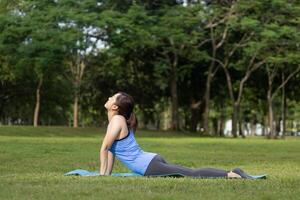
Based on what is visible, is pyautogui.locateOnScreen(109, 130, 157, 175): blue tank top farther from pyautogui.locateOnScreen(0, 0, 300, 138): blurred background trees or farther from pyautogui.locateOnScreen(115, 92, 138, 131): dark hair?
pyautogui.locateOnScreen(0, 0, 300, 138): blurred background trees

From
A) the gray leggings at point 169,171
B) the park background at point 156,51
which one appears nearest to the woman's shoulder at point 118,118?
the gray leggings at point 169,171

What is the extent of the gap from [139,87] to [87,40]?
536 inches

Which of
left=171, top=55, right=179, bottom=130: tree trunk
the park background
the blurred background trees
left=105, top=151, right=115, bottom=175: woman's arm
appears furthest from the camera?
left=171, top=55, right=179, bottom=130: tree trunk

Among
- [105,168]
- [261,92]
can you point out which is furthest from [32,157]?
[261,92]

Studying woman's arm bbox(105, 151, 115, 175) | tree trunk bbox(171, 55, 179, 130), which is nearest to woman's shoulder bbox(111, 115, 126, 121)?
woman's arm bbox(105, 151, 115, 175)

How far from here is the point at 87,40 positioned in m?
37.7

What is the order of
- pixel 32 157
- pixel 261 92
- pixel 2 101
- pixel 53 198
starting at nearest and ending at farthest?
pixel 53 198 → pixel 32 157 → pixel 261 92 → pixel 2 101

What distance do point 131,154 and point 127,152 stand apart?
68mm

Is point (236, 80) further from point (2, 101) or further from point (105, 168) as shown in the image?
point (105, 168)

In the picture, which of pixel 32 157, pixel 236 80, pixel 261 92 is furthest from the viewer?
pixel 261 92

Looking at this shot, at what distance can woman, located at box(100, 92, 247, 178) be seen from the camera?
9.40 metres

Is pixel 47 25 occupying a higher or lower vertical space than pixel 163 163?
higher

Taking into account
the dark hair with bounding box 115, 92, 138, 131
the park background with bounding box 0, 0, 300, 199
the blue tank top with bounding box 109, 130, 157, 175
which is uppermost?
the park background with bounding box 0, 0, 300, 199

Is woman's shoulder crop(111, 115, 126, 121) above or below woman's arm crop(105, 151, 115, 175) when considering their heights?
above
